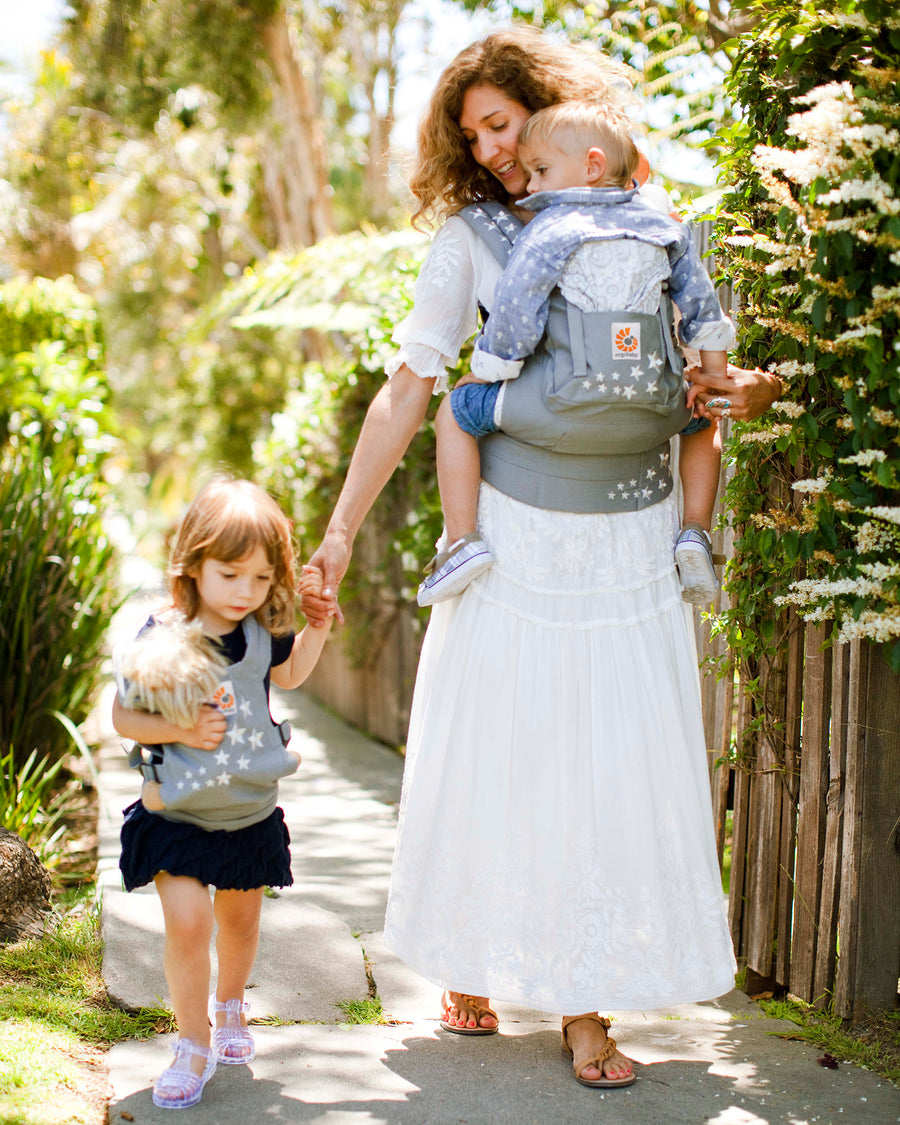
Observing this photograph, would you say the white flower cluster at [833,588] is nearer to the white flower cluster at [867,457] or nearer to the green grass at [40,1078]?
the white flower cluster at [867,457]

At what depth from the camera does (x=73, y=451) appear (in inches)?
228

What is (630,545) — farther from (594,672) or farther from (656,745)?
(656,745)

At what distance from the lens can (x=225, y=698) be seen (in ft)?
7.16

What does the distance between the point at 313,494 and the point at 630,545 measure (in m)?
4.12

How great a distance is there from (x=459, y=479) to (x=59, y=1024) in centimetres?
152

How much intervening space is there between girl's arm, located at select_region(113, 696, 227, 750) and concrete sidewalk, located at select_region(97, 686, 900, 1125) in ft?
2.33

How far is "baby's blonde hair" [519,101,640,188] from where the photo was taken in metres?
2.28

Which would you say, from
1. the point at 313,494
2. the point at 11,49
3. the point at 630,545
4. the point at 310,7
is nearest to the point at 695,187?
the point at 313,494

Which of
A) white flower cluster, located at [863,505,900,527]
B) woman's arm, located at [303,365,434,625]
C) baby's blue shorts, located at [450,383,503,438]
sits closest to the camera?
white flower cluster, located at [863,505,900,527]

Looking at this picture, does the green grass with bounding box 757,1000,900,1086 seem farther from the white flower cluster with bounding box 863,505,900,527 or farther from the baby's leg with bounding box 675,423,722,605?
the white flower cluster with bounding box 863,505,900,527

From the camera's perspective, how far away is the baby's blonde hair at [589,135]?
228cm

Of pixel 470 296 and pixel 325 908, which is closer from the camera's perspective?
pixel 470 296

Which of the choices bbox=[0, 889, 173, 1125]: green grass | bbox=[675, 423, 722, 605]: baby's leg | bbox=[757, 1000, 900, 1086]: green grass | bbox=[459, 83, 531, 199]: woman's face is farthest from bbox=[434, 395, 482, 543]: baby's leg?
bbox=[757, 1000, 900, 1086]: green grass

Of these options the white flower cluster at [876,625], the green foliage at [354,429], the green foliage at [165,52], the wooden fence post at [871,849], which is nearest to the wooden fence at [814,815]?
the wooden fence post at [871,849]
